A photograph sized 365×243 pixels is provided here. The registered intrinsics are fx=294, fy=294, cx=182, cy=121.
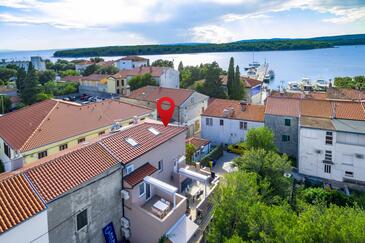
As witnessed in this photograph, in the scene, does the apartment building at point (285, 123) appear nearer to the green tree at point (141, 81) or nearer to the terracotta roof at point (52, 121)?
the terracotta roof at point (52, 121)

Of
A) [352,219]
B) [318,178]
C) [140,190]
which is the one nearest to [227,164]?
[318,178]

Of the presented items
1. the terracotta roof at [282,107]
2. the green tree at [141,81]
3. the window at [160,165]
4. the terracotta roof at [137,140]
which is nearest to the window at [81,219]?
the terracotta roof at [137,140]

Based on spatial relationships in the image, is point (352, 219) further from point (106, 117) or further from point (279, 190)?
point (106, 117)

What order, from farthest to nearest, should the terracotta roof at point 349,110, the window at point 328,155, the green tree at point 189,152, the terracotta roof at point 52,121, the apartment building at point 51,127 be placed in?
1. the green tree at point 189,152
2. the window at point 328,155
3. the terracotta roof at point 349,110
4. the terracotta roof at point 52,121
5. the apartment building at point 51,127

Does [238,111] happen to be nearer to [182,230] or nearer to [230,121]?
[230,121]

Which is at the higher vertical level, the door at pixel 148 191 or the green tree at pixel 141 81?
the green tree at pixel 141 81

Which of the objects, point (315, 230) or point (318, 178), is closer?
point (315, 230)

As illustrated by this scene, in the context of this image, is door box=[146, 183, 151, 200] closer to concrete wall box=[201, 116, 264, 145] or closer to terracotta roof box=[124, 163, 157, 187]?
terracotta roof box=[124, 163, 157, 187]

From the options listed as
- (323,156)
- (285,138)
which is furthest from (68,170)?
Answer: (285,138)
